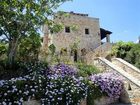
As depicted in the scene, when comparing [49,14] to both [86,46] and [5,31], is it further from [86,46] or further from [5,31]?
[86,46]

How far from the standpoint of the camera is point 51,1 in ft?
45.7

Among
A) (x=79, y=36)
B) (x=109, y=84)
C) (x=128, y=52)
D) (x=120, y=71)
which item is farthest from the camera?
(x=79, y=36)

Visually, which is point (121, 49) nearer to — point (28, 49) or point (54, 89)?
point (28, 49)

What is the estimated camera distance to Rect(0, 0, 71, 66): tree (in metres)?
13.2

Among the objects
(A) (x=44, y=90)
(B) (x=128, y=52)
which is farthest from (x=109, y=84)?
(B) (x=128, y=52)

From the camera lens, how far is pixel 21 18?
44.1ft

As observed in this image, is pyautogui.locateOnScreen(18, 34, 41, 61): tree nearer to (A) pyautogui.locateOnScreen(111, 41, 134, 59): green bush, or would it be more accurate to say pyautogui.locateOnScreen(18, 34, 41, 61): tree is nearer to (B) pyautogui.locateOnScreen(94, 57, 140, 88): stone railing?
(B) pyautogui.locateOnScreen(94, 57, 140, 88): stone railing

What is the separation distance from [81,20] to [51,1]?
53.2ft

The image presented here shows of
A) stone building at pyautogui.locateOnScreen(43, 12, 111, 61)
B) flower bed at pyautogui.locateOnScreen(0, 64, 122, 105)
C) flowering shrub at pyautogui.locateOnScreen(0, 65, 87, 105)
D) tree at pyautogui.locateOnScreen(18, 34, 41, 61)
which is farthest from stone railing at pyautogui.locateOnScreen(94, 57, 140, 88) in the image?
stone building at pyautogui.locateOnScreen(43, 12, 111, 61)

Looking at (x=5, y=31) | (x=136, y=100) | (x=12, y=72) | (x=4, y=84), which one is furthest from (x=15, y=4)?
(x=136, y=100)

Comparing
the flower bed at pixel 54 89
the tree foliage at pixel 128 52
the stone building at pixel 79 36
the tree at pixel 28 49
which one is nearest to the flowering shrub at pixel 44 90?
the flower bed at pixel 54 89

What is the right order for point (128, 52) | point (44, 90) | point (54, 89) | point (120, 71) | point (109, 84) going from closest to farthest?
point (44, 90), point (54, 89), point (109, 84), point (120, 71), point (128, 52)

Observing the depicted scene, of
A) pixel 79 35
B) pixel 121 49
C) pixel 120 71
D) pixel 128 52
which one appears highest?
pixel 79 35

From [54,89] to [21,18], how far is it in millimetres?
4711
